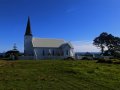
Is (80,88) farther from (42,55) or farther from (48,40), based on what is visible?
(48,40)

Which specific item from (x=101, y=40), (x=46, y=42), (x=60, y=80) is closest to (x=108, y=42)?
(x=101, y=40)

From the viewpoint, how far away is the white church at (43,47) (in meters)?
68.8

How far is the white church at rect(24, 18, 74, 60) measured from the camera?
68.8 metres

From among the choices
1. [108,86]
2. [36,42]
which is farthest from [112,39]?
[108,86]

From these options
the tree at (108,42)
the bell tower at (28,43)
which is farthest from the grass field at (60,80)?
the tree at (108,42)

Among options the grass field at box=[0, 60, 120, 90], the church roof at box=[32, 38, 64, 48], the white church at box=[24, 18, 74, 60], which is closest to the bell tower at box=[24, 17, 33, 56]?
the white church at box=[24, 18, 74, 60]

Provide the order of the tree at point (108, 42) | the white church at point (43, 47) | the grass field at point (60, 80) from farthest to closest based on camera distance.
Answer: the tree at point (108, 42), the white church at point (43, 47), the grass field at point (60, 80)

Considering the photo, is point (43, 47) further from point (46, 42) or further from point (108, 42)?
point (108, 42)

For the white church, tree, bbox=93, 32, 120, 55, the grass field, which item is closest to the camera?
the grass field

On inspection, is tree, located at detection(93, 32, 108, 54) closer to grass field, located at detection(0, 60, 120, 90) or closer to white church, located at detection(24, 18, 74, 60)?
white church, located at detection(24, 18, 74, 60)

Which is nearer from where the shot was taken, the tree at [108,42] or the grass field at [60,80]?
the grass field at [60,80]

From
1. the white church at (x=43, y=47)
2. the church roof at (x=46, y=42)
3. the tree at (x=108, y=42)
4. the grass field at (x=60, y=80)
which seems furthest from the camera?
the tree at (x=108, y=42)

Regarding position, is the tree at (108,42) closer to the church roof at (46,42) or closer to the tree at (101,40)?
the tree at (101,40)

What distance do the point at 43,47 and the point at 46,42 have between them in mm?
3056
